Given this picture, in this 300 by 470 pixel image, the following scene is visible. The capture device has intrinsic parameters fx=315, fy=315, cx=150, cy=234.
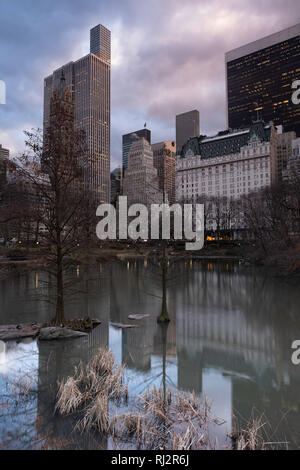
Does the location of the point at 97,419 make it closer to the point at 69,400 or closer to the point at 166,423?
the point at 69,400

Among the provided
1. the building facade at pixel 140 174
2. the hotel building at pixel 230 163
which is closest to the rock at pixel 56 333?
the building facade at pixel 140 174

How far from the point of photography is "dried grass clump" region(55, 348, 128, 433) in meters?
6.54

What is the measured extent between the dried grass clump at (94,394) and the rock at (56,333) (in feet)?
11.3

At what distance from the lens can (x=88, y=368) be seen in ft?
31.2

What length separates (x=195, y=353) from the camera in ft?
37.8

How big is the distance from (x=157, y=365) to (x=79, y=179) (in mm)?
8951

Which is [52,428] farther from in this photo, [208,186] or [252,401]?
[208,186]

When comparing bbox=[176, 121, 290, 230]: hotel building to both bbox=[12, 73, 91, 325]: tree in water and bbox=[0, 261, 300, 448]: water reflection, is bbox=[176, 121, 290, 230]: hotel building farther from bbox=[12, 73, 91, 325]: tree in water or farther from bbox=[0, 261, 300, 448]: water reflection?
bbox=[12, 73, 91, 325]: tree in water

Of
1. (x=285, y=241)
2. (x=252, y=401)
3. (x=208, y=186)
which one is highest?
(x=208, y=186)

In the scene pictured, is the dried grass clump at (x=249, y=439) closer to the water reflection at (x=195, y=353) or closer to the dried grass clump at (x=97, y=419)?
the water reflection at (x=195, y=353)

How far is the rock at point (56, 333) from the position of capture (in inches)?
493

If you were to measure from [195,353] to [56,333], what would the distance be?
220 inches

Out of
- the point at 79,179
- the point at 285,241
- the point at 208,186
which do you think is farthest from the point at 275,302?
the point at 208,186

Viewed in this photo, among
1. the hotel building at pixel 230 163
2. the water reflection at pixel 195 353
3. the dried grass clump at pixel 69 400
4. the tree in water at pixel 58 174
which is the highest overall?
the hotel building at pixel 230 163
